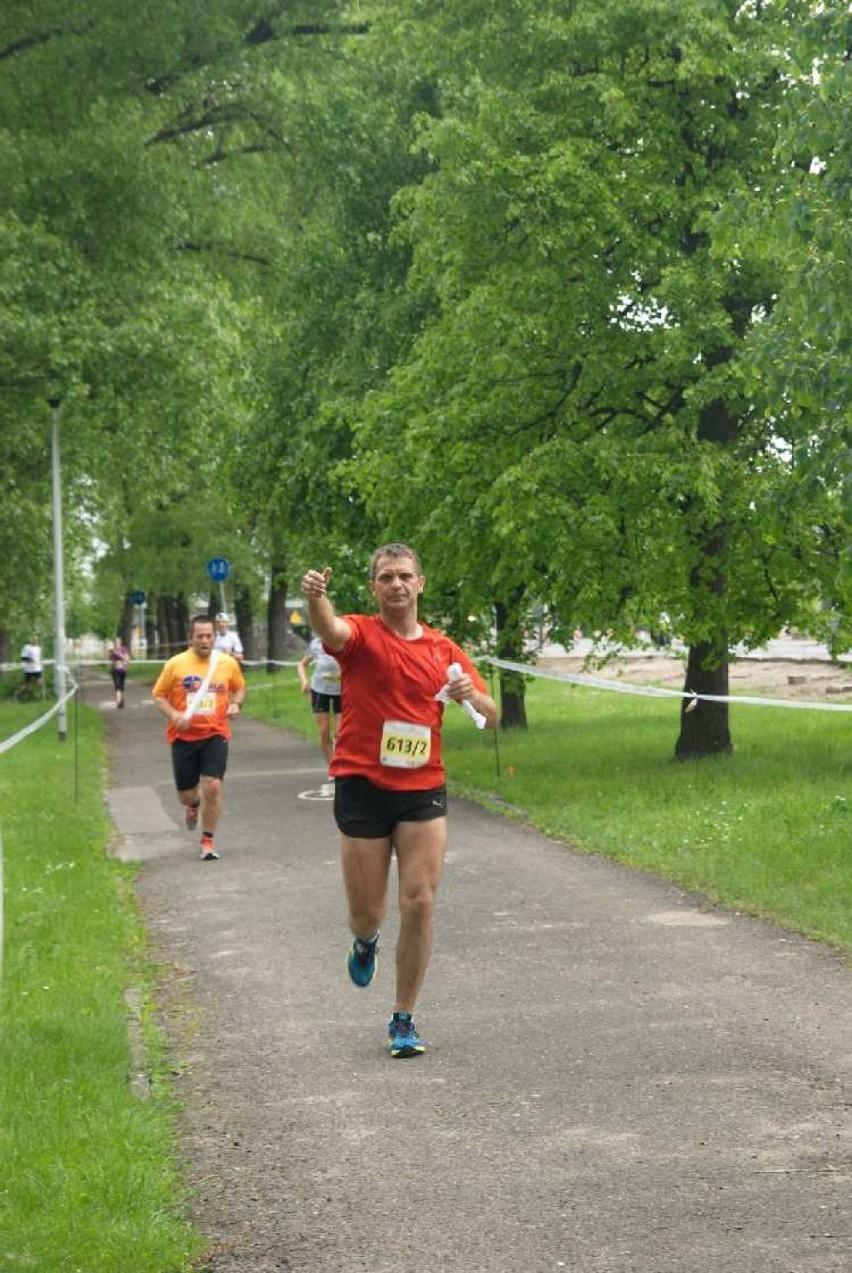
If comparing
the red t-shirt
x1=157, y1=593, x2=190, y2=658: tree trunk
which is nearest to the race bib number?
the red t-shirt

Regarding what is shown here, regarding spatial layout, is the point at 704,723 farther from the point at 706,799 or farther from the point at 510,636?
the point at 706,799

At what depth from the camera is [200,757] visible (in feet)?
45.8

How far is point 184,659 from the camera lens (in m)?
13.9

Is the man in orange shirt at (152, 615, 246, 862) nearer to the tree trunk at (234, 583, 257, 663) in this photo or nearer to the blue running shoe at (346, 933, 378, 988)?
the blue running shoe at (346, 933, 378, 988)

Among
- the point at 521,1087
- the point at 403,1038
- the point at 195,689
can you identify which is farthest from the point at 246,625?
the point at 521,1087

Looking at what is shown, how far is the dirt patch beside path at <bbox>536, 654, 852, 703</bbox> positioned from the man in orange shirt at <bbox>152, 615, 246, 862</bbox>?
11.1 metres

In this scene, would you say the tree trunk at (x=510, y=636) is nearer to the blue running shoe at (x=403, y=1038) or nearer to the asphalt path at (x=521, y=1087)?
the asphalt path at (x=521, y=1087)

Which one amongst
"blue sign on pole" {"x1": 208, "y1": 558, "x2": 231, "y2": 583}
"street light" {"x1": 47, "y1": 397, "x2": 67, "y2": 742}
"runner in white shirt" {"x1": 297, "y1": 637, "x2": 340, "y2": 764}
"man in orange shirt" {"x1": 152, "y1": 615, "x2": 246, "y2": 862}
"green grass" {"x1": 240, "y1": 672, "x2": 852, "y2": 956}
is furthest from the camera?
"blue sign on pole" {"x1": 208, "y1": 558, "x2": 231, "y2": 583}

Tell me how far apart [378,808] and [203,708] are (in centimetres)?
671

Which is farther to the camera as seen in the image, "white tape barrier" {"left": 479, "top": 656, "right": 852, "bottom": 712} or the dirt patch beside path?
the dirt patch beside path

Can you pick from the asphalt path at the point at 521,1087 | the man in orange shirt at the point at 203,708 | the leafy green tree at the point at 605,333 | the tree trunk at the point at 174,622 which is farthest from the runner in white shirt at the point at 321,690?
the tree trunk at the point at 174,622

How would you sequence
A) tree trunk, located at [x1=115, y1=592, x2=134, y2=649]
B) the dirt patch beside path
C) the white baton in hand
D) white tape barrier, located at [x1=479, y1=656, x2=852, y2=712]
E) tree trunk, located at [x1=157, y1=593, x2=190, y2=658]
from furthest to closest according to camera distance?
tree trunk, located at [x1=115, y1=592, x2=134, y2=649]
tree trunk, located at [x1=157, y1=593, x2=190, y2=658]
the dirt patch beside path
white tape barrier, located at [x1=479, y1=656, x2=852, y2=712]
the white baton in hand

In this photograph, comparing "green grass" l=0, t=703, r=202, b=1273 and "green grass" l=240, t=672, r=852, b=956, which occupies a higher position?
"green grass" l=240, t=672, r=852, b=956

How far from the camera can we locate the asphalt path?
16.2ft
